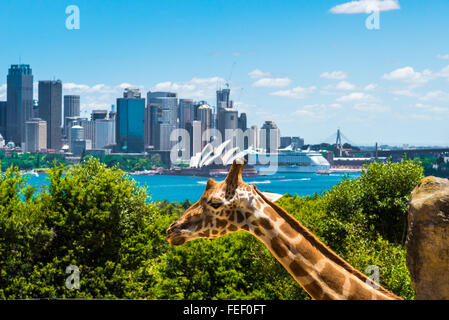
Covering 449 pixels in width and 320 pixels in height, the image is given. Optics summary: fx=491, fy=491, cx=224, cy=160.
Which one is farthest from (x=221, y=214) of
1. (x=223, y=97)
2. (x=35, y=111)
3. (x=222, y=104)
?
(x=35, y=111)

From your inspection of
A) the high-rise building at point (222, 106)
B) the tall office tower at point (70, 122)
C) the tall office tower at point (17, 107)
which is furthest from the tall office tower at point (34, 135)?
the high-rise building at point (222, 106)

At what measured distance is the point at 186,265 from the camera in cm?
1579

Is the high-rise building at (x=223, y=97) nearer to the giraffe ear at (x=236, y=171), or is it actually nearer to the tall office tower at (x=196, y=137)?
the tall office tower at (x=196, y=137)

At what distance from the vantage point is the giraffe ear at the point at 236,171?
3583mm

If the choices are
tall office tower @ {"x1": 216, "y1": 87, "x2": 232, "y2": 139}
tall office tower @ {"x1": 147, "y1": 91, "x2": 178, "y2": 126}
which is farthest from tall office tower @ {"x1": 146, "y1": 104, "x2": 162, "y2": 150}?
tall office tower @ {"x1": 216, "y1": 87, "x2": 232, "y2": 139}

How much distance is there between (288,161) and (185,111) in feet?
70.4

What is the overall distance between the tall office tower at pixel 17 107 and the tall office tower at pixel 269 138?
35.0 m

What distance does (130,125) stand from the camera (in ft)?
248

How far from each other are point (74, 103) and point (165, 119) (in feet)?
67.5

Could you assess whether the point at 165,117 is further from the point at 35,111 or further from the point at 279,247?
the point at 279,247

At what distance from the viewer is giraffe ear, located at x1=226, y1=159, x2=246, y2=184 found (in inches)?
141

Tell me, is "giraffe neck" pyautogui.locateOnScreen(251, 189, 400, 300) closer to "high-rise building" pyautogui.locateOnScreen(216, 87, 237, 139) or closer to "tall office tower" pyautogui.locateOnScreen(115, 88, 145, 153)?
"high-rise building" pyautogui.locateOnScreen(216, 87, 237, 139)

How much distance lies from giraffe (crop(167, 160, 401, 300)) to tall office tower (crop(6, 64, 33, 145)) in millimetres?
74204
